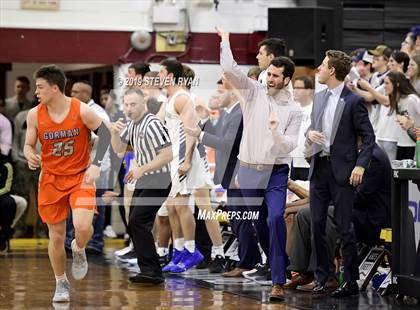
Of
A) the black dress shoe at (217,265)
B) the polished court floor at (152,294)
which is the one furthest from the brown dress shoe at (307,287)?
the black dress shoe at (217,265)

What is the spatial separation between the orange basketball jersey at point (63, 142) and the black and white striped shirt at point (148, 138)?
49.7 inches

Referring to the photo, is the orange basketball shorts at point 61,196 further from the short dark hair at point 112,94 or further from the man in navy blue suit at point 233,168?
the short dark hair at point 112,94

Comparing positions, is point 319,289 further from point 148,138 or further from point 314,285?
point 148,138

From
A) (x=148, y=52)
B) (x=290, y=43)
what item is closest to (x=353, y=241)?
(x=290, y=43)

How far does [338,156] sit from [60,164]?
7.67 ft

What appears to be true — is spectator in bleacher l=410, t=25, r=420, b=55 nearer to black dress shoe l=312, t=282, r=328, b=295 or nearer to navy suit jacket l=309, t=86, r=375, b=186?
navy suit jacket l=309, t=86, r=375, b=186

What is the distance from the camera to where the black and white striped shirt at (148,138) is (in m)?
10.6

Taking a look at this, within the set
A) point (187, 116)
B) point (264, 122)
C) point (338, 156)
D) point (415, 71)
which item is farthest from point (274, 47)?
point (415, 71)

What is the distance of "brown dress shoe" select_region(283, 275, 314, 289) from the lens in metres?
10.4

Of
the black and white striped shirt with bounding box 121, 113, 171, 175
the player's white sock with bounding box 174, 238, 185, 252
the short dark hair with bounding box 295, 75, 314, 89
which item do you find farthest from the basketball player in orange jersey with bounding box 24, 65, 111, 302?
the short dark hair with bounding box 295, 75, 314, 89

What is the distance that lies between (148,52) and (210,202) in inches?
173

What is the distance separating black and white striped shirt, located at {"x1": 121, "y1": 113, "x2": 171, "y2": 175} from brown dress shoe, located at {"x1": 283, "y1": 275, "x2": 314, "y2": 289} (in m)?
1.57

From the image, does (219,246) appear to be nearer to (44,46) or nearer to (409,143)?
(409,143)

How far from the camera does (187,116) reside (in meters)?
11.3
